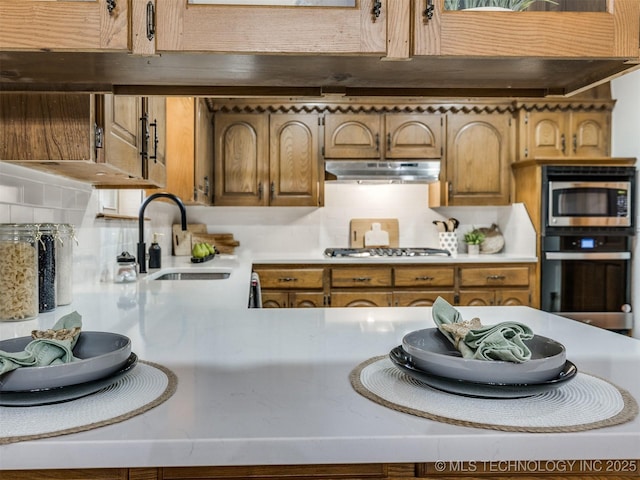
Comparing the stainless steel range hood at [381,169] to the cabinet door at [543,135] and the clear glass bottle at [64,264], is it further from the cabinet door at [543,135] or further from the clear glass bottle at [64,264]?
the clear glass bottle at [64,264]

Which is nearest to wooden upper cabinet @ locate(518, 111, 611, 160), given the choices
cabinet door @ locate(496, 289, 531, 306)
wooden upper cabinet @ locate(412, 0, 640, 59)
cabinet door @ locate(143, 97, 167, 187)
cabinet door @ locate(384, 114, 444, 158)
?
cabinet door @ locate(384, 114, 444, 158)

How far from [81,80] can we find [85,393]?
1.91ft

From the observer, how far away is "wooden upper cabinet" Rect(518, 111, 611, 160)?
157 inches

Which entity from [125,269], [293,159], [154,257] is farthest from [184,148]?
[125,269]

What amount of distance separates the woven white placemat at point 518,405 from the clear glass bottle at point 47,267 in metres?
1.05

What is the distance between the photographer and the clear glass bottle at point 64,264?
1.53 meters

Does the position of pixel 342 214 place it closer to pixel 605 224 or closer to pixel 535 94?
pixel 605 224

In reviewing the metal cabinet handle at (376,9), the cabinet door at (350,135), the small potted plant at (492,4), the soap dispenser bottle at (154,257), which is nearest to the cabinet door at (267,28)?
the metal cabinet handle at (376,9)

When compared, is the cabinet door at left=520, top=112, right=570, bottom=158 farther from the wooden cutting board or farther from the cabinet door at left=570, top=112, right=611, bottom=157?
the wooden cutting board

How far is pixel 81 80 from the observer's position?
95cm

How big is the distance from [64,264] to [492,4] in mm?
1397

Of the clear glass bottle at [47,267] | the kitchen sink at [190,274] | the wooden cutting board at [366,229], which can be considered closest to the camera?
the clear glass bottle at [47,267]

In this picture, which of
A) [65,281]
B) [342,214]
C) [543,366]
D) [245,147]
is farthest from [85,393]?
[342,214]

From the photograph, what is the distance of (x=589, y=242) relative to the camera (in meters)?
3.70
